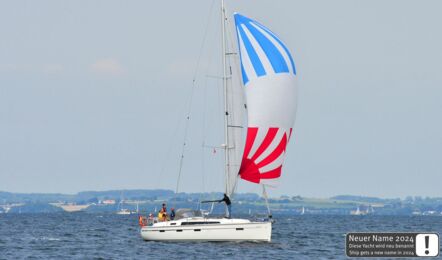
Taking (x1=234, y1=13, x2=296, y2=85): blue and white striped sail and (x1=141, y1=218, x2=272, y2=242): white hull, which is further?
(x1=234, y1=13, x2=296, y2=85): blue and white striped sail

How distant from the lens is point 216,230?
5450 centimetres

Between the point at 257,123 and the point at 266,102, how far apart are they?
4.38 ft

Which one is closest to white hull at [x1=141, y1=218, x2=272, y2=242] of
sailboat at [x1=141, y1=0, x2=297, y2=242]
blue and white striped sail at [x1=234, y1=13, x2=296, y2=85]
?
sailboat at [x1=141, y1=0, x2=297, y2=242]

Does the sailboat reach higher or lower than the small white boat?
higher

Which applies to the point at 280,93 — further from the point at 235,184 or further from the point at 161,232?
the point at 161,232

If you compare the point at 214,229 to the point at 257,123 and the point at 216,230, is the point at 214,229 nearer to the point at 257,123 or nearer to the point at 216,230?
the point at 216,230

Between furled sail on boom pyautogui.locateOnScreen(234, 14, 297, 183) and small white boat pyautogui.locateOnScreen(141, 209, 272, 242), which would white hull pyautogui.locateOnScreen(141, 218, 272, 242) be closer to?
small white boat pyautogui.locateOnScreen(141, 209, 272, 242)

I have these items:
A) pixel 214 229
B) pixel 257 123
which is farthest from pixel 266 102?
pixel 214 229

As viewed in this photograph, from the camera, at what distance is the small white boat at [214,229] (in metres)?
54.4

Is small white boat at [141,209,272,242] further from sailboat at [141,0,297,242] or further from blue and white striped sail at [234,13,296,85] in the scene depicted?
blue and white striped sail at [234,13,296,85]

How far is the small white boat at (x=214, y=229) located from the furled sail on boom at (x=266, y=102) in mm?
2680

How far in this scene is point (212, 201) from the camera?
182 feet

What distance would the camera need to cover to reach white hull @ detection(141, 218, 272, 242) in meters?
54.4

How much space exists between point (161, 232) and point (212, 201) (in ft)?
12.8
